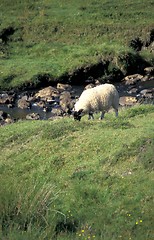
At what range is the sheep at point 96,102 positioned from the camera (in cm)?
2528

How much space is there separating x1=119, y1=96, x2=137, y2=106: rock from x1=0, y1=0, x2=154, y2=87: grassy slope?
7.45m

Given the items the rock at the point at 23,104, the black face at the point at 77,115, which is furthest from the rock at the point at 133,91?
the black face at the point at 77,115

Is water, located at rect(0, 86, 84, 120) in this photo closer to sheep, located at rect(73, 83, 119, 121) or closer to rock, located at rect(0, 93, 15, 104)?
rock, located at rect(0, 93, 15, 104)

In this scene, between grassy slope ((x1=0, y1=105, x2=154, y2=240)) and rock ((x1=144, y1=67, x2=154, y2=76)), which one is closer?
grassy slope ((x1=0, y1=105, x2=154, y2=240))

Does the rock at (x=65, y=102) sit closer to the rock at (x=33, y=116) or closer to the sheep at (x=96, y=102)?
the rock at (x=33, y=116)

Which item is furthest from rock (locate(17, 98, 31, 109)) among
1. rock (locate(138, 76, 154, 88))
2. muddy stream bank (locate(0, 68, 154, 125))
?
rock (locate(138, 76, 154, 88))

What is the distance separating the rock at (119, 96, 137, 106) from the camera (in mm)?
35625

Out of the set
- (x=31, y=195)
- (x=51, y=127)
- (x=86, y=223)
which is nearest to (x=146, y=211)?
(x=86, y=223)

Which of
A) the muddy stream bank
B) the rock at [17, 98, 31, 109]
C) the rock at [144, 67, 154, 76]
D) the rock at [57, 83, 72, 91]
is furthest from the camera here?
the rock at [144, 67, 154, 76]

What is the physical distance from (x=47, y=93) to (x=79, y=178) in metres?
20.4

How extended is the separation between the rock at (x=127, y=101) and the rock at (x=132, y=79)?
474 centimetres

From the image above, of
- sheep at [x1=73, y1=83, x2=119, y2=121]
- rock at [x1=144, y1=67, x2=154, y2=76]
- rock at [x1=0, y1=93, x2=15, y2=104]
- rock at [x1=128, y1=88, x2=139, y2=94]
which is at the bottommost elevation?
rock at [x1=0, y1=93, x2=15, y2=104]

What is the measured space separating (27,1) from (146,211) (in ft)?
135

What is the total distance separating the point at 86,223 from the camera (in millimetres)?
16391
